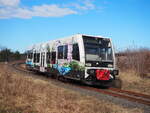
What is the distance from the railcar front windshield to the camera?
39.7 ft

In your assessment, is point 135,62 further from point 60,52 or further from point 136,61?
point 60,52

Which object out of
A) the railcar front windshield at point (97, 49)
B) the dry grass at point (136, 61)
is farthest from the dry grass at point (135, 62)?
the railcar front windshield at point (97, 49)

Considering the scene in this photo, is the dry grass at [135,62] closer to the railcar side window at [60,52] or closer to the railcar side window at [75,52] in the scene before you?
the railcar side window at [60,52]

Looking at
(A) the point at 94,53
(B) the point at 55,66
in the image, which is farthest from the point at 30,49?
(A) the point at 94,53

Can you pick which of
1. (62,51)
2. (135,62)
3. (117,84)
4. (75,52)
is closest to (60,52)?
(62,51)

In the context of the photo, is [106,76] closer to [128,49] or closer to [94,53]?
[94,53]

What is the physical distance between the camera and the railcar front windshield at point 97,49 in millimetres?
12094

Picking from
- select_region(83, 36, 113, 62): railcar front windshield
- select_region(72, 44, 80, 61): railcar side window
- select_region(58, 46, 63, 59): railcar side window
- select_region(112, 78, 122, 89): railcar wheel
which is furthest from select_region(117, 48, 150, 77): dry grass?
select_region(72, 44, 80, 61): railcar side window

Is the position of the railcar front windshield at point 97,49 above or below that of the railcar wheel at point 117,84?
above

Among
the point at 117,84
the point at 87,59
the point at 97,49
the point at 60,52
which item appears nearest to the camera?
the point at 87,59

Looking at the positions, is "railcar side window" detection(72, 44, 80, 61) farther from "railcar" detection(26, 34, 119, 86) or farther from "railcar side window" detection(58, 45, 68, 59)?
"railcar side window" detection(58, 45, 68, 59)

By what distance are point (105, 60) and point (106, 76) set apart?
1008 millimetres

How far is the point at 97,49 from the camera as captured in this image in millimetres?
12414

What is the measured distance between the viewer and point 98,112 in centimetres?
602
